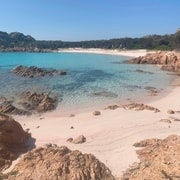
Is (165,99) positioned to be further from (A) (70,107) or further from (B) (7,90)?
(B) (7,90)

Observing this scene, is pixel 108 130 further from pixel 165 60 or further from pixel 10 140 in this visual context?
pixel 165 60

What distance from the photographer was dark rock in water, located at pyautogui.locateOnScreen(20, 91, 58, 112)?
2473 centimetres

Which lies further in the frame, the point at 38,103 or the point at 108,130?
the point at 38,103

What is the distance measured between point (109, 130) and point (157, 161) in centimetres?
609

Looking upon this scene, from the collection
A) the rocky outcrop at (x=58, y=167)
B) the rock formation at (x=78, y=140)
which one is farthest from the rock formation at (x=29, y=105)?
the rocky outcrop at (x=58, y=167)

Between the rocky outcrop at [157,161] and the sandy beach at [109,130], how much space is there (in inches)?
19.1

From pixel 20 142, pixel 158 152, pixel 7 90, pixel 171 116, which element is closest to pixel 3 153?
pixel 20 142


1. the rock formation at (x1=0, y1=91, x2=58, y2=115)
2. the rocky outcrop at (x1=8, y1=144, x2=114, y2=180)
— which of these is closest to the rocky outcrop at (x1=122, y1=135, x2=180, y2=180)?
the rocky outcrop at (x1=8, y1=144, x2=114, y2=180)

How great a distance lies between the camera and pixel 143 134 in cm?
1633

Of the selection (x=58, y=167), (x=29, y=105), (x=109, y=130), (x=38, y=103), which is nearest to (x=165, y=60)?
(x=38, y=103)

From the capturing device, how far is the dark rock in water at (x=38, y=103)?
81.1 feet

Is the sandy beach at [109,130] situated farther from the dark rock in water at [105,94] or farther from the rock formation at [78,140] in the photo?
the dark rock in water at [105,94]

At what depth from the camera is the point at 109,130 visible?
1742 cm

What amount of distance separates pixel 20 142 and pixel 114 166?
5278 mm
